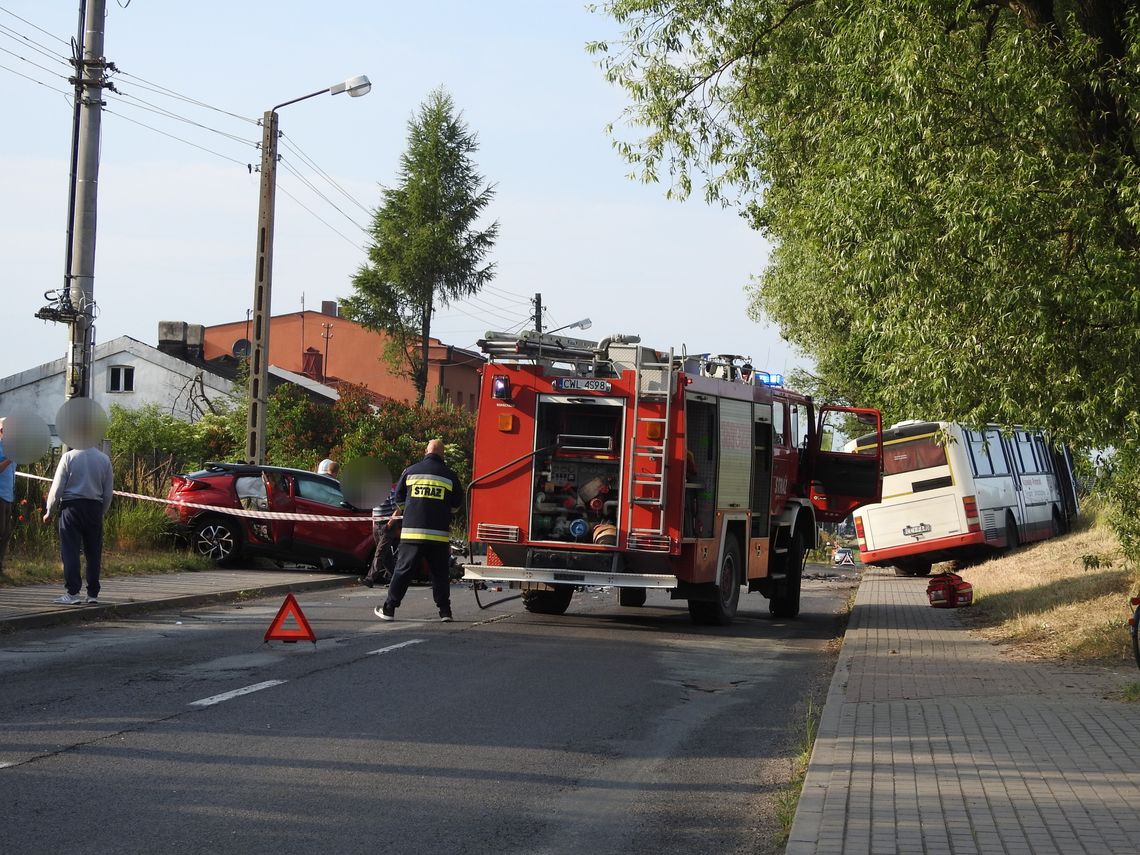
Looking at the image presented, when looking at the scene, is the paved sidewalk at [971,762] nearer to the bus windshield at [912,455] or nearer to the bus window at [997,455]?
the bus windshield at [912,455]

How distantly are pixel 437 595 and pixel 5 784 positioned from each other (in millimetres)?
8835

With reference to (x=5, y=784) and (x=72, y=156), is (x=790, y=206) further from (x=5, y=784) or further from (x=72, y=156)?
(x=5, y=784)

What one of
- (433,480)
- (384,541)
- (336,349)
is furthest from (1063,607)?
(336,349)

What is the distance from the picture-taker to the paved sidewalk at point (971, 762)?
588cm

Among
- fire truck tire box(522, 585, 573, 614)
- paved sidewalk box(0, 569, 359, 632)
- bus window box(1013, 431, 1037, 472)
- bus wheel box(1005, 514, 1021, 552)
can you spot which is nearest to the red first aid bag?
fire truck tire box(522, 585, 573, 614)

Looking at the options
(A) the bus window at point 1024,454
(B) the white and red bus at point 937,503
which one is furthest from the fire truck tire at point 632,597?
(A) the bus window at point 1024,454

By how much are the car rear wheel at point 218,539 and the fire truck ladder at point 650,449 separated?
9001 mm

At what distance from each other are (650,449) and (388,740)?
7.44 m

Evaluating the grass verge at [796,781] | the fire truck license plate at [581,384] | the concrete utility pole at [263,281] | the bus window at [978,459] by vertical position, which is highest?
the concrete utility pole at [263,281]

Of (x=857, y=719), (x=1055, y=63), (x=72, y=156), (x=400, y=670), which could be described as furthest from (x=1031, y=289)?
(x=72, y=156)

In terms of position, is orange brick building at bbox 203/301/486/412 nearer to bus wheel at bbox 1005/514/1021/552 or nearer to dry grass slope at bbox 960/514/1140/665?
bus wheel at bbox 1005/514/1021/552

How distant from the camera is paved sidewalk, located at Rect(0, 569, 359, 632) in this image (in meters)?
13.7

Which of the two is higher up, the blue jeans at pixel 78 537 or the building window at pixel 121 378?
the building window at pixel 121 378

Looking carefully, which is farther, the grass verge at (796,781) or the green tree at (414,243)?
the green tree at (414,243)
